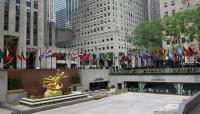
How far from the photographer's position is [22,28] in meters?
62.3

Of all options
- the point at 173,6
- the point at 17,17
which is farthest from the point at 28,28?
the point at 173,6

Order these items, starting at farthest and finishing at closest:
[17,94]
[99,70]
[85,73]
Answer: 1. [99,70]
2. [85,73]
3. [17,94]

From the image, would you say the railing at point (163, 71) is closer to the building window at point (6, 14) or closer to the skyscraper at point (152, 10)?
the building window at point (6, 14)

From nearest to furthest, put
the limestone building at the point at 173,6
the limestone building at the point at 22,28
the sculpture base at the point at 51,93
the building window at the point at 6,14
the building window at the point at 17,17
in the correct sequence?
the sculpture base at the point at 51,93, the limestone building at the point at 22,28, the building window at the point at 6,14, the building window at the point at 17,17, the limestone building at the point at 173,6

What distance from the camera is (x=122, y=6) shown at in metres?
112

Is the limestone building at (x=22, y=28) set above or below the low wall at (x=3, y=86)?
above

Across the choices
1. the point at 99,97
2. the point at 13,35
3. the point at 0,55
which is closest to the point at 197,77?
the point at 99,97

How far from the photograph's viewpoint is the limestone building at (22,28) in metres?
59.5

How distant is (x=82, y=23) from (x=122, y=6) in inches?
895

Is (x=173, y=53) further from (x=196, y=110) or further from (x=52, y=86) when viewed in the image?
(x=196, y=110)

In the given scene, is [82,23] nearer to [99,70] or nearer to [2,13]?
[2,13]

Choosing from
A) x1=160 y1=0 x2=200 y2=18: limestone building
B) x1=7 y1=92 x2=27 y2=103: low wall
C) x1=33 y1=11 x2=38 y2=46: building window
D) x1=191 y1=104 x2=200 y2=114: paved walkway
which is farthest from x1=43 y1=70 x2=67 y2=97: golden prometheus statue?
x1=160 y1=0 x2=200 y2=18: limestone building

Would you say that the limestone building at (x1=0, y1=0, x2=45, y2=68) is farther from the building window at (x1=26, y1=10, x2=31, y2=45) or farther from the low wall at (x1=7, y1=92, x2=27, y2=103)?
the low wall at (x1=7, y1=92, x2=27, y2=103)

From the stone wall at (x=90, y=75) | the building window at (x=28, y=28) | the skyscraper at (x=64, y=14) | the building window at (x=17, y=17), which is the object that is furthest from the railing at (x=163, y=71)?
the skyscraper at (x=64, y=14)
